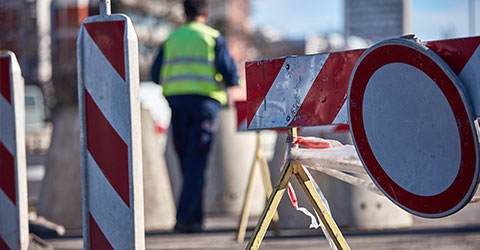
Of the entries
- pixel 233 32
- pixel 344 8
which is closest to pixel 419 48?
pixel 344 8

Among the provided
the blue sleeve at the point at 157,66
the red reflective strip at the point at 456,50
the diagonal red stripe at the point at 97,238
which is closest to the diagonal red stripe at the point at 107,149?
the diagonal red stripe at the point at 97,238

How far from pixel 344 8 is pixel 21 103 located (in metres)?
19.5

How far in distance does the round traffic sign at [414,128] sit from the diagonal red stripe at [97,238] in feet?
4.27

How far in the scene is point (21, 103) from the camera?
5.52 meters

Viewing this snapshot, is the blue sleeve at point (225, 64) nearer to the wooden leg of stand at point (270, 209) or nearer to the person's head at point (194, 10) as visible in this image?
the person's head at point (194, 10)

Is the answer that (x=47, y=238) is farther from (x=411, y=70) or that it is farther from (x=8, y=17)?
(x=8, y=17)

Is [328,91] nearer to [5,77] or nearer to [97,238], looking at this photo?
[97,238]

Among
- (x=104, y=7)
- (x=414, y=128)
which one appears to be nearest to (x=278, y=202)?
(x=414, y=128)

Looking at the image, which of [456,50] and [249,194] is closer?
[456,50]

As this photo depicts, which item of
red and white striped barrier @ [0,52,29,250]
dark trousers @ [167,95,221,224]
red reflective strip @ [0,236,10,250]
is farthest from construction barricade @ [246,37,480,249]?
dark trousers @ [167,95,221,224]

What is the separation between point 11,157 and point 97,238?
1384mm

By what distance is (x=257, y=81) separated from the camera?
180 inches

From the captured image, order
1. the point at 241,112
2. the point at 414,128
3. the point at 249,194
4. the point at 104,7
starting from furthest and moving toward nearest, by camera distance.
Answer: the point at 241,112, the point at 249,194, the point at 104,7, the point at 414,128

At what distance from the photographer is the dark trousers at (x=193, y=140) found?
8.15 meters
